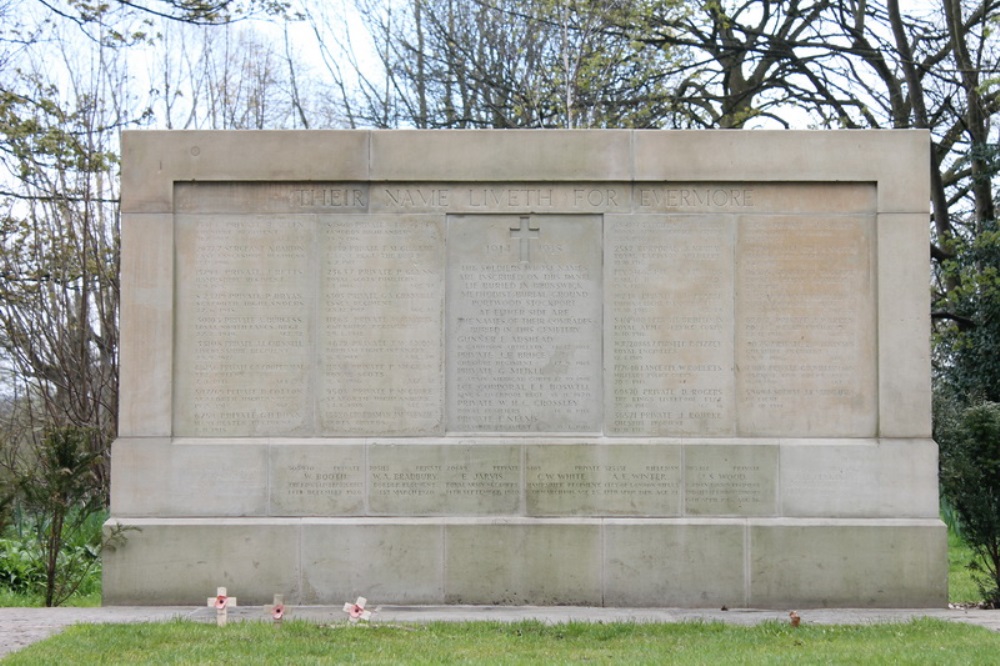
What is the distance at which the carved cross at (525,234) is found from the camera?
34.9 ft

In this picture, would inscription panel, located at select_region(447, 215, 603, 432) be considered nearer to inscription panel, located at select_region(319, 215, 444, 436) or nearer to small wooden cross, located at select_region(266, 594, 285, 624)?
inscription panel, located at select_region(319, 215, 444, 436)

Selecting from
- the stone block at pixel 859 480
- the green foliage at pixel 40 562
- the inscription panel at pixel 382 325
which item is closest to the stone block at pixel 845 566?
the stone block at pixel 859 480

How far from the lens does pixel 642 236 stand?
10633mm

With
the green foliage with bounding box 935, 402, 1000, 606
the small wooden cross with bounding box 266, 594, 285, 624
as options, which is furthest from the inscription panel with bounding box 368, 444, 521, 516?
the green foliage with bounding box 935, 402, 1000, 606

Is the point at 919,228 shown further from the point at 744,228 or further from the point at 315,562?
the point at 315,562

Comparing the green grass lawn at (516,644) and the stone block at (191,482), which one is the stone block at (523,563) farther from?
the stone block at (191,482)

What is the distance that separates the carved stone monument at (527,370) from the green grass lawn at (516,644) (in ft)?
3.90

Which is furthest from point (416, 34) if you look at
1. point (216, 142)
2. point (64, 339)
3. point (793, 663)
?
point (793, 663)

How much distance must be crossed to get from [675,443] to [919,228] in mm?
2898

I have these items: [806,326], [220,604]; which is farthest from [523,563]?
[806,326]

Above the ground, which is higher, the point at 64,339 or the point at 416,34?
the point at 416,34

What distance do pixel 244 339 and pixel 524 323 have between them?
8.23ft

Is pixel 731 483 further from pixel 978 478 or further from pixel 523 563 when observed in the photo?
pixel 978 478

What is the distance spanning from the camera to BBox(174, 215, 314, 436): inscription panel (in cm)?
1055
